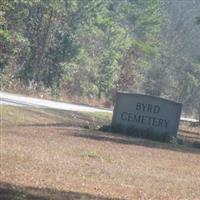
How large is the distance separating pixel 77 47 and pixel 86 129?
4293cm

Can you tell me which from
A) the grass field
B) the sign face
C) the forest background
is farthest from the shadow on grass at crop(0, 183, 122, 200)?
the forest background

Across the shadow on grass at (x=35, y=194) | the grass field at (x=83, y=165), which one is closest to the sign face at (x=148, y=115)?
the grass field at (x=83, y=165)

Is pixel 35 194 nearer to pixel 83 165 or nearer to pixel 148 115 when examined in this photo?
pixel 83 165

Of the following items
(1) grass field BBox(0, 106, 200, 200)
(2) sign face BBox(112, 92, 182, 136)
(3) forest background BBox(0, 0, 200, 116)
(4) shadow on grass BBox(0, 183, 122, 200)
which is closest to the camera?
(4) shadow on grass BBox(0, 183, 122, 200)

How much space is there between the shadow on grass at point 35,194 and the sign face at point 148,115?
18.6 meters

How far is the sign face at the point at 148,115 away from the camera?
99.0ft

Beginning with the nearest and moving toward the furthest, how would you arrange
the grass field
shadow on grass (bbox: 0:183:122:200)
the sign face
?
shadow on grass (bbox: 0:183:122:200) → the grass field → the sign face

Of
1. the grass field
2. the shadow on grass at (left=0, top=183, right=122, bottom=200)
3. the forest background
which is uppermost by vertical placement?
the forest background

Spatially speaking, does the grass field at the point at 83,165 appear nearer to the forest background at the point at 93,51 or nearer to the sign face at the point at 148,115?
the sign face at the point at 148,115

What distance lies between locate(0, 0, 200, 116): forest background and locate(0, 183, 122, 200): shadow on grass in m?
23.4

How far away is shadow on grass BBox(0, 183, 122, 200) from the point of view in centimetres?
1027

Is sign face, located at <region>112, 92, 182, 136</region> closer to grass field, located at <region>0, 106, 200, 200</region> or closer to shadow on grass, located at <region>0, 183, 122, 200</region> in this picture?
grass field, located at <region>0, 106, 200, 200</region>

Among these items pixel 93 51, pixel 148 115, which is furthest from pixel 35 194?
pixel 93 51

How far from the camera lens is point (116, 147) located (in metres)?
22.2
